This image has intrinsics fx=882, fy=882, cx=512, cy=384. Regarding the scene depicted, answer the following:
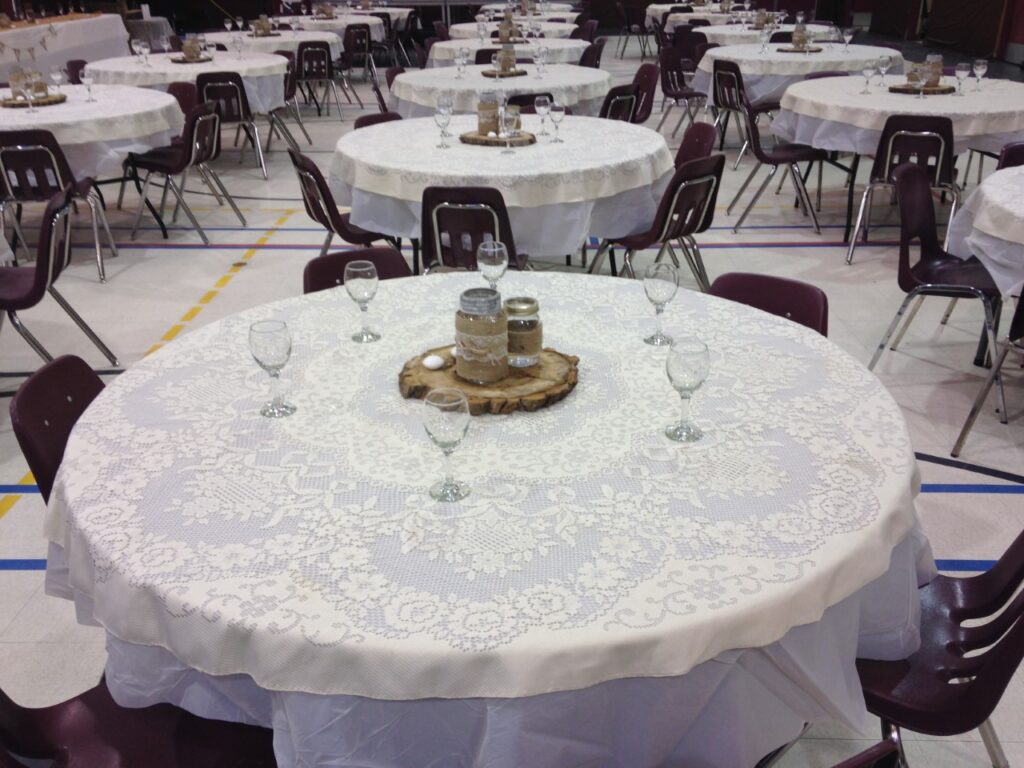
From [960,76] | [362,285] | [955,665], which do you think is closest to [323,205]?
[362,285]

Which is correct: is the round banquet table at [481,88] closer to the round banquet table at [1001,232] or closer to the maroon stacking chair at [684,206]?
the maroon stacking chair at [684,206]

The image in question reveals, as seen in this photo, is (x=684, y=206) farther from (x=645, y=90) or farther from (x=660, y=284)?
(x=645, y=90)

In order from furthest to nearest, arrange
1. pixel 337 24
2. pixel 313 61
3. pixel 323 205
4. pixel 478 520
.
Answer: pixel 337 24 < pixel 313 61 < pixel 323 205 < pixel 478 520

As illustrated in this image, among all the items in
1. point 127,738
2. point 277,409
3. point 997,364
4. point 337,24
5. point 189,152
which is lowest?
point 997,364

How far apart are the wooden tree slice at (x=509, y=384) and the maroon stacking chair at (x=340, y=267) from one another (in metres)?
0.93

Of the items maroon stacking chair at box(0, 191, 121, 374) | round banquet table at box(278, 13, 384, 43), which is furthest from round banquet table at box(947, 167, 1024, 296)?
round banquet table at box(278, 13, 384, 43)

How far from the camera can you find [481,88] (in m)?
6.30

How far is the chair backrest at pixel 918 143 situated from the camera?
476 cm

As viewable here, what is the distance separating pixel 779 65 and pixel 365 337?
6.12m

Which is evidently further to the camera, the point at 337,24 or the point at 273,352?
the point at 337,24

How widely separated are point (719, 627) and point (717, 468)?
0.42 metres

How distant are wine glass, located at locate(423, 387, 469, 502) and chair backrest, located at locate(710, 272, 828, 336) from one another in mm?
1284

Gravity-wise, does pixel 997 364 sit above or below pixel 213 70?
below

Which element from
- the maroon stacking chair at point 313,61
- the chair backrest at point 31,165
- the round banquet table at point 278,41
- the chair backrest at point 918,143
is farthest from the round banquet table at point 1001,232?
the round banquet table at point 278,41
